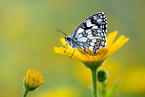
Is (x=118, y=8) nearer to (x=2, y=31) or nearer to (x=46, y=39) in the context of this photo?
(x=46, y=39)

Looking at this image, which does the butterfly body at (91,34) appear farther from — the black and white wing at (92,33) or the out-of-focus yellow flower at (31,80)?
the out-of-focus yellow flower at (31,80)

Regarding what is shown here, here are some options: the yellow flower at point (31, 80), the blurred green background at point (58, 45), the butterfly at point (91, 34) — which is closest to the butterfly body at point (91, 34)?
the butterfly at point (91, 34)

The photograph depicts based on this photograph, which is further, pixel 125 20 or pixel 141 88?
pixel 125 20

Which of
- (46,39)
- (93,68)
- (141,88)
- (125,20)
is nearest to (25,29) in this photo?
(46,39)

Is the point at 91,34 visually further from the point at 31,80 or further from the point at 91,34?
the point at 31,80

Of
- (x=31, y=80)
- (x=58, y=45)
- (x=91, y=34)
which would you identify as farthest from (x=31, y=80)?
(x=58, y=45)

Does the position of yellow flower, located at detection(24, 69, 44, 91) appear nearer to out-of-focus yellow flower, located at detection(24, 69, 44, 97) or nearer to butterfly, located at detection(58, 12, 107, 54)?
out-of-focus yellow flower, located at detection(24, 69, 44, 97)
